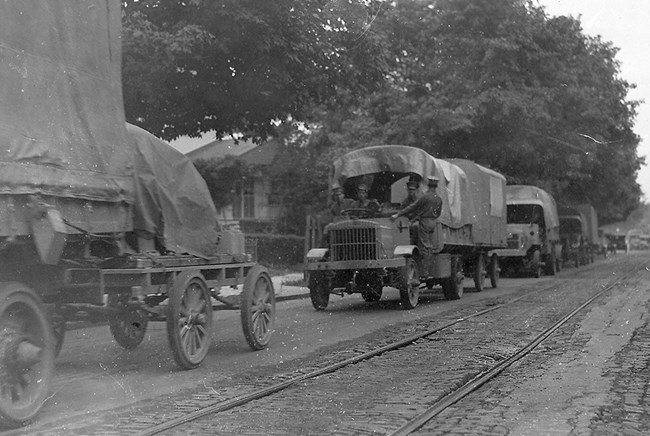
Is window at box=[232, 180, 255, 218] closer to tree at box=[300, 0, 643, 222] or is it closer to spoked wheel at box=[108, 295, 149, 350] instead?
tree at box=[300, 0, 643, 222]

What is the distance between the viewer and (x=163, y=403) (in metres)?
6.85

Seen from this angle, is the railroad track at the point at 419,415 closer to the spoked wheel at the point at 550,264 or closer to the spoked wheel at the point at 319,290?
the spoked wheel at the point at 319,290

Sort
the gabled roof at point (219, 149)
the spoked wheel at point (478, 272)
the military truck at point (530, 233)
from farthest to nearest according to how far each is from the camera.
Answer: the gabled roof at point (219, 149), the military truck at point (530, 233), the spoked wheel at point (478, 272)

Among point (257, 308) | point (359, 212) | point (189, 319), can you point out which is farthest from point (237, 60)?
point (189, 319)

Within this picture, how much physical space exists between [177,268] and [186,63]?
8.46m

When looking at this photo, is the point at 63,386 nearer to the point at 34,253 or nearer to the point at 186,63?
the point at 34,253

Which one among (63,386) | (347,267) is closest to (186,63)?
(347,267)

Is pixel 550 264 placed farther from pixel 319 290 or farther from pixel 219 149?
pixel 219 149

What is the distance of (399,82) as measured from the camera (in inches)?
1303

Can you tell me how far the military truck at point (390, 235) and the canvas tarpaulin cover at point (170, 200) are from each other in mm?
5382

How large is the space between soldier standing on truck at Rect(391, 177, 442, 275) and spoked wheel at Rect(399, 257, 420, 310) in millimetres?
437

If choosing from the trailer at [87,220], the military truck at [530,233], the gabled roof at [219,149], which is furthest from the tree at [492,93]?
the trailer at [87,220]

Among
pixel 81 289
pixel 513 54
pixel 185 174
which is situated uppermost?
pixel 513 54

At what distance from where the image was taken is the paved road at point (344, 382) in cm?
611
